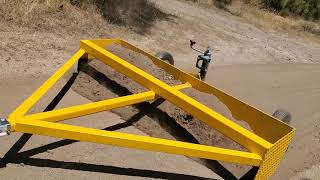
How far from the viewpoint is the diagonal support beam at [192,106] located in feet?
13.2

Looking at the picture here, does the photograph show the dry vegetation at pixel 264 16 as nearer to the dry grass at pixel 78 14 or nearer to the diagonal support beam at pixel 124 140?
the dry grass at pixel 78 14

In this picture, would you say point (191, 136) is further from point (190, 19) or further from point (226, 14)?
point (226, 14)

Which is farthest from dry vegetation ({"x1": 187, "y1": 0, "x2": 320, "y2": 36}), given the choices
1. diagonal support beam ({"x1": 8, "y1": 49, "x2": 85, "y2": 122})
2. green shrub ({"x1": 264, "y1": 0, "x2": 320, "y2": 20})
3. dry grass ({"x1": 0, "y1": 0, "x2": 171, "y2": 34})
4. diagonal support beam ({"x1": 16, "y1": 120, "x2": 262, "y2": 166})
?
diagonal support beam ({"x1": 16, "y1": 120, "x2": 262, "y2": 166})

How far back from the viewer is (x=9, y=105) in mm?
5121

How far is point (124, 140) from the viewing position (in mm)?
3762

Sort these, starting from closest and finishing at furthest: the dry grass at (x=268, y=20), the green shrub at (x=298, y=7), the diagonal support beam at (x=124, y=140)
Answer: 1. the diagonal support beam at (x=124, y=140)
2. the dry grass at (x=268, y=20)
3. the green shrub at (x=298, y=7)

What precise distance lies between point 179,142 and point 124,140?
46cm

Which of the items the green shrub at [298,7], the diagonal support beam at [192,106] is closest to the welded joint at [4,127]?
the diagonal support beam at [192,106]

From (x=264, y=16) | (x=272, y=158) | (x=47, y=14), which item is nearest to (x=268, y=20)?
(x=264, y=16)

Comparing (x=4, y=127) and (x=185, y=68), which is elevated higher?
(x=4, y=127)

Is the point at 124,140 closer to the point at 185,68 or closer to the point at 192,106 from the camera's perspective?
the point at 192,106

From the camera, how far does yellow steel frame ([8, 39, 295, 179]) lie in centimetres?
370

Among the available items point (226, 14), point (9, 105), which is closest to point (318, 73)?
point (226, 14)

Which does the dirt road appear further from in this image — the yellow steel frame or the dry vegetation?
the dry vegetation
